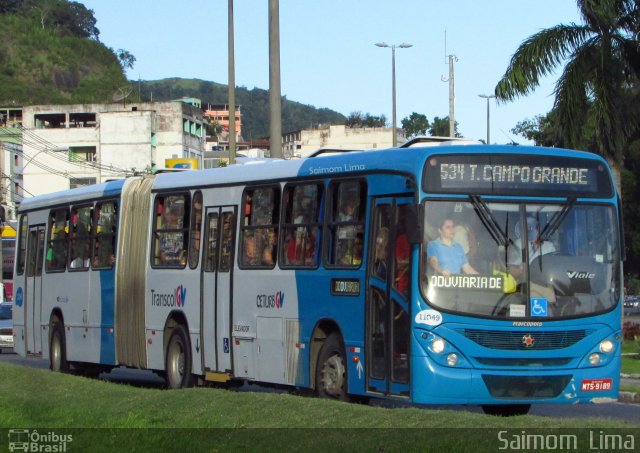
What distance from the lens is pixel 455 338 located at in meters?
13.4

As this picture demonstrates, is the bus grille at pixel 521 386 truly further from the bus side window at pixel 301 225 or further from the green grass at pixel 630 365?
the green grass at pixel 630 365

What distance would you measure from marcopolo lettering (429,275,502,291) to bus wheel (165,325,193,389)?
636cm

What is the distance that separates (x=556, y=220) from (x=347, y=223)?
2555 millimetres

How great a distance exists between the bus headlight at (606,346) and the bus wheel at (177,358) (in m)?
7.03

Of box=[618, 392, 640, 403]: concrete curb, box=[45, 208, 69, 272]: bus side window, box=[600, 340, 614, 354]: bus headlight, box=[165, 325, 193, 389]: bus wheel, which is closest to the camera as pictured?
box=[600, 340, 614, 354]: bus headlight

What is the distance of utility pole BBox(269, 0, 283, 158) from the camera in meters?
22.7

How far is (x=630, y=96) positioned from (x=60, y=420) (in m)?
19.7

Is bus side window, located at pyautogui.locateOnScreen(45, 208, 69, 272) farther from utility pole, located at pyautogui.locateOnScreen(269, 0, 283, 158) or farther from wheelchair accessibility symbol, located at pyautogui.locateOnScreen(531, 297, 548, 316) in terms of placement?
wheelchair accessibility symbol, located at pyautogui.locateOnScreen(531, 297, 548, 316)

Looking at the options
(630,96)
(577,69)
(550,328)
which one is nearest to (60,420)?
(550,328)

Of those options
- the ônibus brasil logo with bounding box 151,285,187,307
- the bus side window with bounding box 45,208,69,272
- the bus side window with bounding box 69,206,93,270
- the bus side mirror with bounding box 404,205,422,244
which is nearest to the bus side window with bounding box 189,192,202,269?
the ônibus brasil logo with bounding box 151,285,187,307

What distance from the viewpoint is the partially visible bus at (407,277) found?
44.0ft

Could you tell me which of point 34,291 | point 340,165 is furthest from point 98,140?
point 340,165

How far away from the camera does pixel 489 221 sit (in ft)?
44.7

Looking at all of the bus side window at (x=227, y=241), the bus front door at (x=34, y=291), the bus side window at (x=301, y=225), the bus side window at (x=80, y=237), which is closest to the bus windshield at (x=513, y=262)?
the bus side window at (x=301, y=225)
